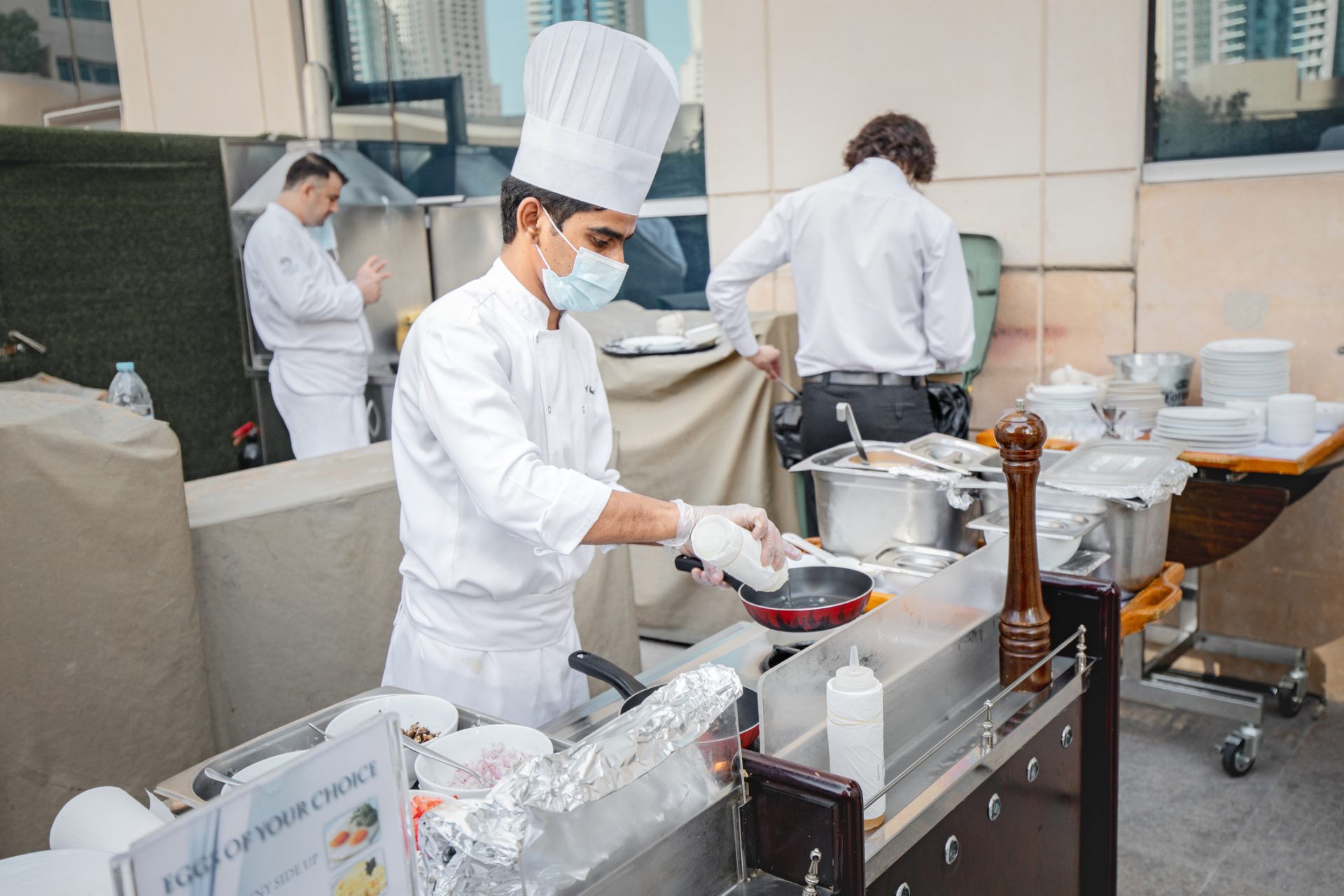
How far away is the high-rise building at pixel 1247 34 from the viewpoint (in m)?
3.62

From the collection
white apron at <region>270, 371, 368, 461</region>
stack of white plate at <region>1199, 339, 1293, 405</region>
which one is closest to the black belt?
stack of white plate at <region>1199, 339, 1293, 405</region>

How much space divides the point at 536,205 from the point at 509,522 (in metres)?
0.53

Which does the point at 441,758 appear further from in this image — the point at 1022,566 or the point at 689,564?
the point at 1022,566

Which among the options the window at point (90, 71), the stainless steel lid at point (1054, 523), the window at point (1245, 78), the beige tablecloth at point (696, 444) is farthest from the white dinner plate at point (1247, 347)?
the window at point (90, 71)

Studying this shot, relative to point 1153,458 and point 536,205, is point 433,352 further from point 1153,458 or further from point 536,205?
point 1153,458

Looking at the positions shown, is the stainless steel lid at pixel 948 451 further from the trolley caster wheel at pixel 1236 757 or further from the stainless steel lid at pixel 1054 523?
the trolley caster wheel at pixel 1236 757

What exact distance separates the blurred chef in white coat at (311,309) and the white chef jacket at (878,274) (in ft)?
8.29

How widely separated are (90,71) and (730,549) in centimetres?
757

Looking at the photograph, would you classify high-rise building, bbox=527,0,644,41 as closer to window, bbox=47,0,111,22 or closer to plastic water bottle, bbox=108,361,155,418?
plastic water bottle, bbox=108,361,155,418

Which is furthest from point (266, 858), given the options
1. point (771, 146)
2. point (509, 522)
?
point (771, 146)

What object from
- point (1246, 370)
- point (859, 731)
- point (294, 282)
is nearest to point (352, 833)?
point (859, 731)

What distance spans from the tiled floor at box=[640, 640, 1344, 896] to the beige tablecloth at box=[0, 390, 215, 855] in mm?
2371

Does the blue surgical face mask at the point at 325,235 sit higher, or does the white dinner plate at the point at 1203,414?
the blue surgical face mask at the point at 325,235

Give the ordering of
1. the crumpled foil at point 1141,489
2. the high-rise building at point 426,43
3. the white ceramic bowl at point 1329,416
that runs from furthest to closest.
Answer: the high-rise building at point 426,43 → the white ceramic bowl at point 1329,416 → the crumpled foil at point 1141,489
